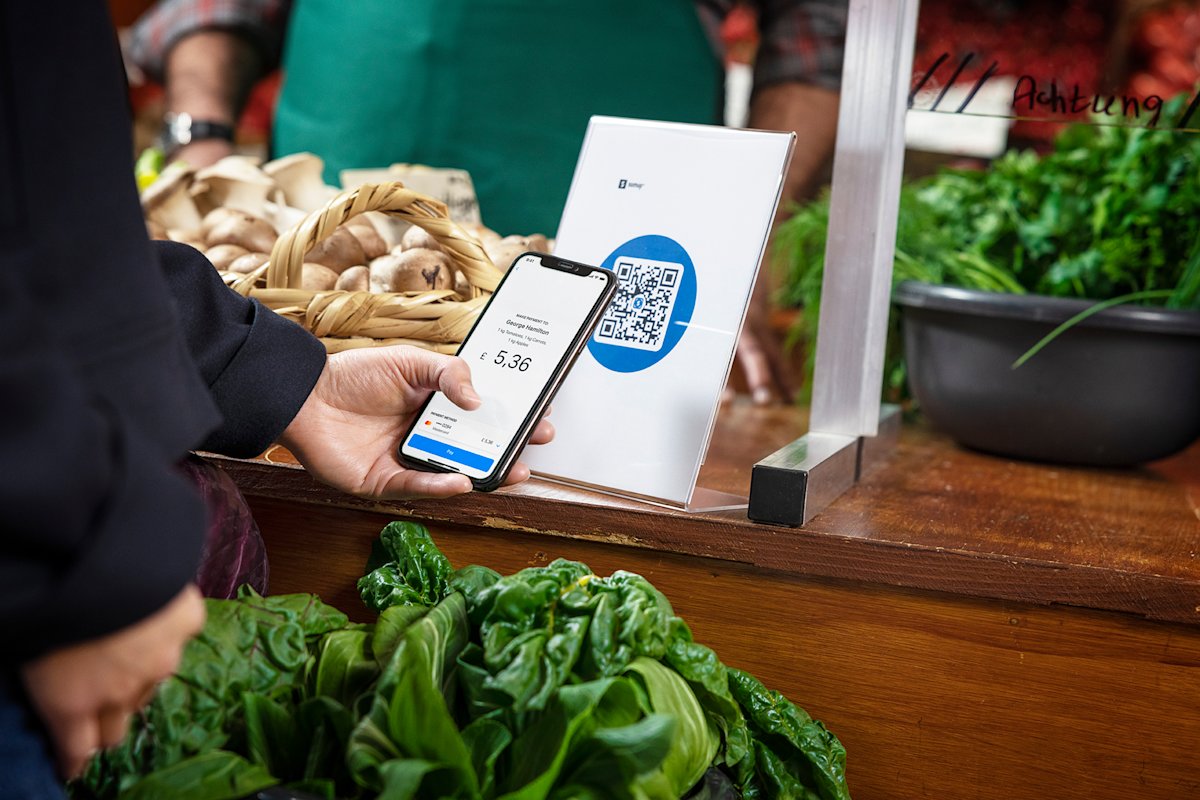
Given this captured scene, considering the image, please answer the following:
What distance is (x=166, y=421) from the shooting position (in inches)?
22.0

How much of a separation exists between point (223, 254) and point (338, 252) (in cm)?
13

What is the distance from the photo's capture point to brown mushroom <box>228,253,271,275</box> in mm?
1163

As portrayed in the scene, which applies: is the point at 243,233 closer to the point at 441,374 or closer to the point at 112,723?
the point at 441,374

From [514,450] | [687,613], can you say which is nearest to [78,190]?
[514,450]

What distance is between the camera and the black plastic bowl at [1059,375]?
45.2 inches

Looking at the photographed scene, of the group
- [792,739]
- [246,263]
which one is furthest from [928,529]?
[246,263]

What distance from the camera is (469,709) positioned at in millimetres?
717

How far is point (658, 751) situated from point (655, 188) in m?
0.57

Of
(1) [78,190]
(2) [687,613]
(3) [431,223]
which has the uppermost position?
(1) [78,190]

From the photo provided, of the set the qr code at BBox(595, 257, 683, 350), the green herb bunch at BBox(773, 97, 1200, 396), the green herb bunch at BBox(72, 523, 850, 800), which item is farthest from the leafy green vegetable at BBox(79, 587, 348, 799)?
the green herb bunch at BBox(773, 97, 1200, 396)

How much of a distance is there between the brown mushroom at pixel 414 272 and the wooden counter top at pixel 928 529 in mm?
208

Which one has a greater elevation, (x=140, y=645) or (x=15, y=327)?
(x=15, y=327)

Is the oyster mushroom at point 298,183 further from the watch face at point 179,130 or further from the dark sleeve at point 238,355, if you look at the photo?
the watch face at point 179,130

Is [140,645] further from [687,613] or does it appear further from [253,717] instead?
[687,613]
